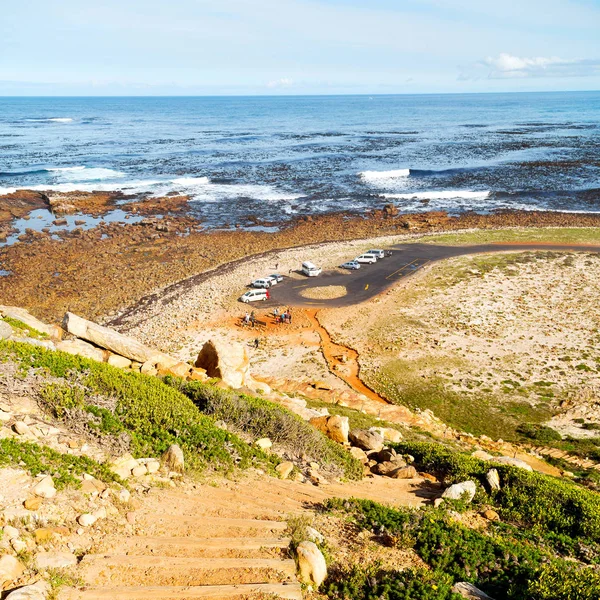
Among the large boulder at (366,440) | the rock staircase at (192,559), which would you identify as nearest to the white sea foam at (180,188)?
the large boulder at (366,440)

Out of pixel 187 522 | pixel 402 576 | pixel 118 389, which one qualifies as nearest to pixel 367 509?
pixel 402 576

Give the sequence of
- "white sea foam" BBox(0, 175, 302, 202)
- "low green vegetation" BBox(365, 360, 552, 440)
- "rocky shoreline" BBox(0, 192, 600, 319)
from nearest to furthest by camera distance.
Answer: "low green vegetation" BBox(365, 360, 552, 440) < "rocky shoreline" BBox(0, 192, 600, 319) < "white sea foam" BBox(0, 175, 302, 202)

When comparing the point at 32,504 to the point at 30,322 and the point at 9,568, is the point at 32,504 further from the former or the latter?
the point at 30,322

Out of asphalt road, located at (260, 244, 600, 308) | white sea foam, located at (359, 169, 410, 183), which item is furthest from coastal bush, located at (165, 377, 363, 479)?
white sea foam, located at (359, 169, 410, 183)

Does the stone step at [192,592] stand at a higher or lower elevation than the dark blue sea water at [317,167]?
lower

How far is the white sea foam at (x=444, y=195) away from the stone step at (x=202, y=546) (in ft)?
215

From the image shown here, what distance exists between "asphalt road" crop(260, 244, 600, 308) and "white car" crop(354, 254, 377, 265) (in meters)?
0.47

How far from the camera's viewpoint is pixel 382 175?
277 feet

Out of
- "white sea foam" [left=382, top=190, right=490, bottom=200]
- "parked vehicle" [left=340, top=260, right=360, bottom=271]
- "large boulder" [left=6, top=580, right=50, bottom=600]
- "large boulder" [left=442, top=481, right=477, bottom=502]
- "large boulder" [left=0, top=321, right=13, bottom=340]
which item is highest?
"white sea foam" [left=382, top=190, right=490, bottom=200]

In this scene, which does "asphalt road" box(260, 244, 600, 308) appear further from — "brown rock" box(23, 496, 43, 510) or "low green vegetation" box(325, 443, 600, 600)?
"brown rock" box(23, 496, 43, 510)

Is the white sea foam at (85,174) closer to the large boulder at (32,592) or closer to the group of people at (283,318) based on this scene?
the group of people at (283,318)

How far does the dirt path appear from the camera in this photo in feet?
23.9

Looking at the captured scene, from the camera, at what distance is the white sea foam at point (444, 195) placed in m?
69.8

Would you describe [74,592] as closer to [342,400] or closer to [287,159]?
[342,400]
